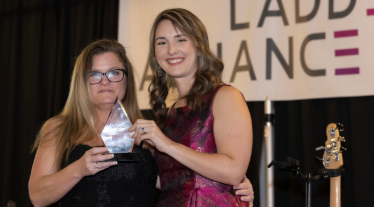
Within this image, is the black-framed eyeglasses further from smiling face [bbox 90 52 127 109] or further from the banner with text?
the banner with text

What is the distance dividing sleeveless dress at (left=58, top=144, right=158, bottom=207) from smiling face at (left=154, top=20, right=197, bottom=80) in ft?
1.78

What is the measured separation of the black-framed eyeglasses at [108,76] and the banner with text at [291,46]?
1.27 m

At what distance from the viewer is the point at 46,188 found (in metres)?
2.17

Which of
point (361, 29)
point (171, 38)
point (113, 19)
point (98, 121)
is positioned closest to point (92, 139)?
point (98, 121)

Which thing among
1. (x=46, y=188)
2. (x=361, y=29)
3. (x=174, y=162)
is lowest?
(x=46, y=188)

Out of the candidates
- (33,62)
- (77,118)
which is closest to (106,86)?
(77,118)

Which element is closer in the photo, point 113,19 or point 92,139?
point 92,139

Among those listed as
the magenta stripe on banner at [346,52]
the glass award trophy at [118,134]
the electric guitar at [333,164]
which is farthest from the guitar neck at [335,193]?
the magenta stripe on banner at [346,52]

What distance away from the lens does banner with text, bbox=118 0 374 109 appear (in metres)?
3.12

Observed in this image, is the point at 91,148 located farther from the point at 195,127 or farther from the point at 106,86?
the point at 195,127

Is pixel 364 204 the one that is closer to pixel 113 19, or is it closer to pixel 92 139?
pixel 92 139

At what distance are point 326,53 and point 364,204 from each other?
1101 millimetres

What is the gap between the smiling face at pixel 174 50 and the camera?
6.97ft

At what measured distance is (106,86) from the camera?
2.41 m
